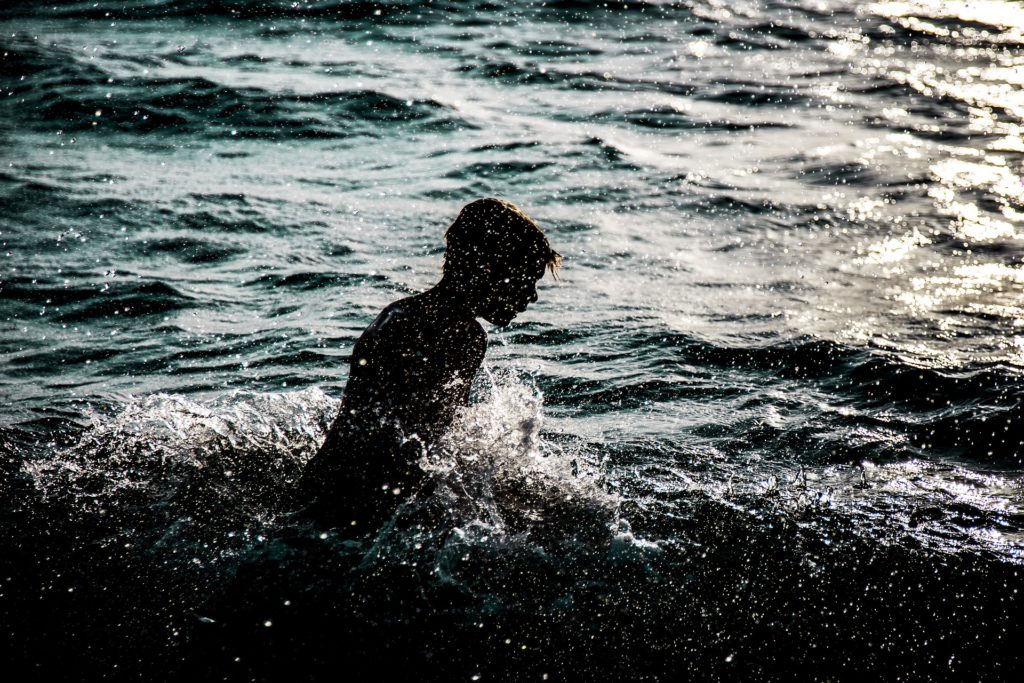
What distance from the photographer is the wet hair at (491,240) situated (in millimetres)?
4738

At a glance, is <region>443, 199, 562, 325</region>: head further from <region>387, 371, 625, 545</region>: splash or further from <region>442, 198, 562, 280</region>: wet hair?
<region>387, 371, 625, 545</region>: splash

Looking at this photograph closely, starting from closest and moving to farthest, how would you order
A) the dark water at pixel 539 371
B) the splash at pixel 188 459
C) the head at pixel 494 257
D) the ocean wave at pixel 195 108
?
the dark water at pixel 539 371, the head at pixel 494 257, the splash at pixel 188 459, the ocean wave at pixel 195 108

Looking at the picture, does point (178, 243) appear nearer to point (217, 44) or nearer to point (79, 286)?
point (79, 286)

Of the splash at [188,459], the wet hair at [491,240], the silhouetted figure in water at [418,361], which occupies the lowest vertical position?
the splash at [188,459]

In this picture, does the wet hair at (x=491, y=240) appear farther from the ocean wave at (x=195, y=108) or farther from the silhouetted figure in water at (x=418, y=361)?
the ocean wave at (x=195, y=108)

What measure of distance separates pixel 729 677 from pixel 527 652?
34.0 inches

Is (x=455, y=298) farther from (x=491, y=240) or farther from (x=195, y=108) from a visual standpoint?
(x=195, y=108)

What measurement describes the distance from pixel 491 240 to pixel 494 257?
0.08m

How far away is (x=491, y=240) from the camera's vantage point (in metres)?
4.75

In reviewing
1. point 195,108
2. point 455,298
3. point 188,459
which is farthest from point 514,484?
point 195,108

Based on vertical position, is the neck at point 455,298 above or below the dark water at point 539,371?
above

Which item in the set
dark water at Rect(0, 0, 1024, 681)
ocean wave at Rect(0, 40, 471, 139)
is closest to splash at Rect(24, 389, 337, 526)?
dark water at Rect(0, 0, 1024, 681)

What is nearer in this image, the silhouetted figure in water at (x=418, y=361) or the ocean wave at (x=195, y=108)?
the silhouetted figure in water at (x=418, y=361)

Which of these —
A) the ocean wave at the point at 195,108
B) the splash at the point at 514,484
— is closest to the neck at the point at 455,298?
the splash at the point at 514,484
